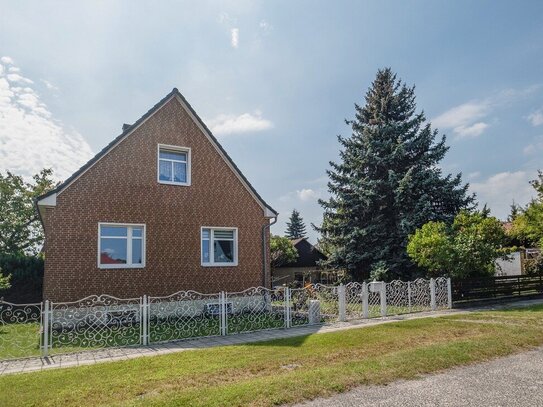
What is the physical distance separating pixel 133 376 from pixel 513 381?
20.3 ft

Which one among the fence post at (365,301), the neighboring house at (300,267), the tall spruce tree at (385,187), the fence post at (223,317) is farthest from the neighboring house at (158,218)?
the neighboring house at (300,267)

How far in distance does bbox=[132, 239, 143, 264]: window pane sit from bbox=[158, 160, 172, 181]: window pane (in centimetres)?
261

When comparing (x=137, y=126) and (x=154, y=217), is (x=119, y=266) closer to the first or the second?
(x=154, y=217)

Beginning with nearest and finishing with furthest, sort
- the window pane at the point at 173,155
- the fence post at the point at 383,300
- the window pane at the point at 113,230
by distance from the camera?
the fence post at the point at 383,300
the window pane at the point at 113,230
the window pane at the point at 173,155

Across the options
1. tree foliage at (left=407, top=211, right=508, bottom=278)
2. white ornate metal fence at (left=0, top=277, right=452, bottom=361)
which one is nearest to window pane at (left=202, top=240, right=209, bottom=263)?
white ornate metal fence at (left=0, top=277, right=452, bottom=361)

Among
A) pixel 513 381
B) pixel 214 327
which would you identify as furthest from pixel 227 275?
pixel 513 381

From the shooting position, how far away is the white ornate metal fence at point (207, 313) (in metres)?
10.5

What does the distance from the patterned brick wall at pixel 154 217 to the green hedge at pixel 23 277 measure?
10.1m

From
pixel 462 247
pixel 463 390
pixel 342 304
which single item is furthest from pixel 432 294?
pixel 463 390

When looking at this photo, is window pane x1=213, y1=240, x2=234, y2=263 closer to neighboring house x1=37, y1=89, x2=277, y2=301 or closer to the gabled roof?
neighboring house x1=37, y1=89, x2=277, y2=301

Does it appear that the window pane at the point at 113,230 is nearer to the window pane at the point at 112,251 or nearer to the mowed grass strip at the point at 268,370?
the window pane at the point at 112,251

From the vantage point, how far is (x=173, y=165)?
52.7 ft

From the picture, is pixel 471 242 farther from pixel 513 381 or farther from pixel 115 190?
pixel 115 190

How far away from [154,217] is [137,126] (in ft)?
11.6
